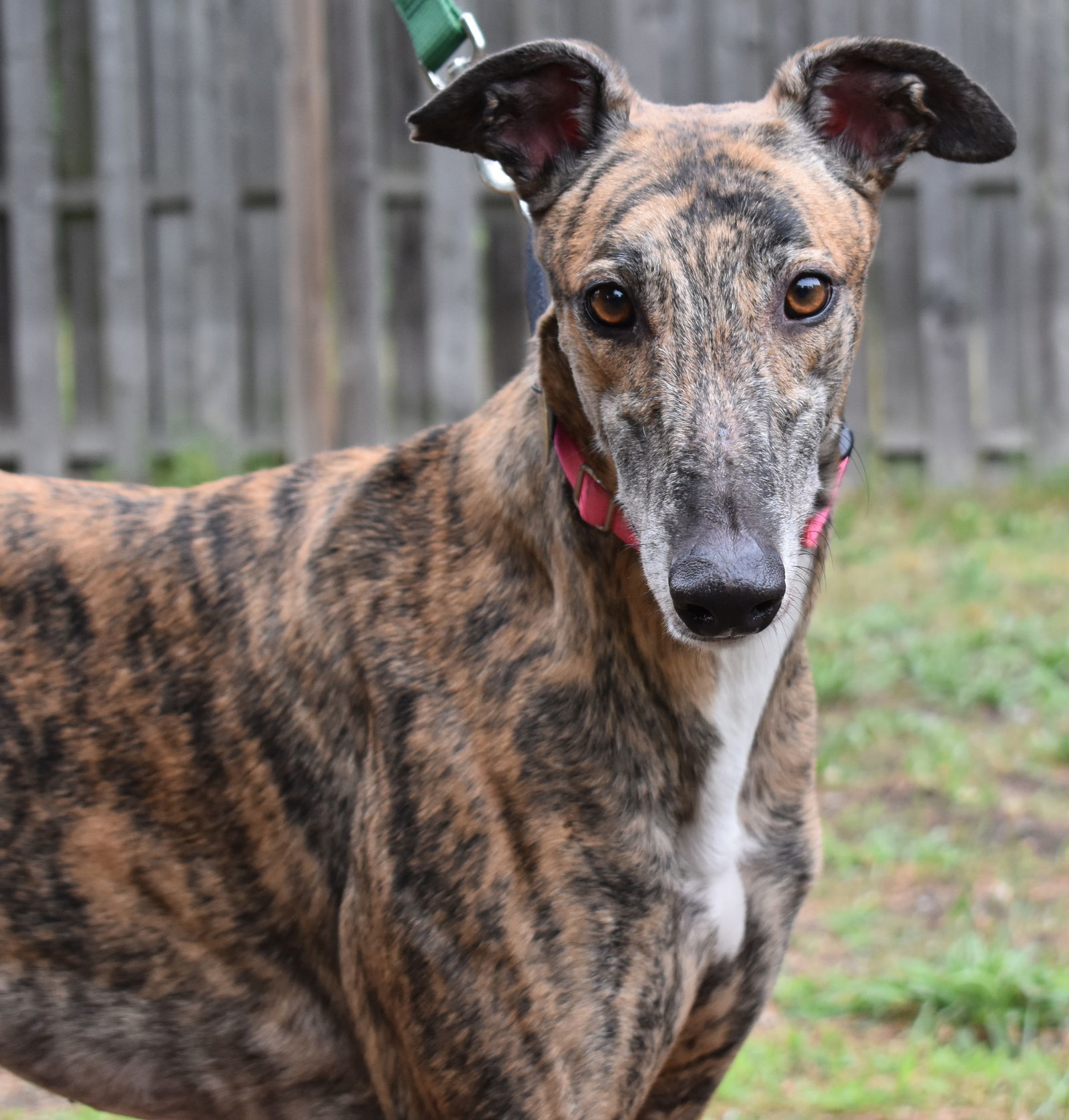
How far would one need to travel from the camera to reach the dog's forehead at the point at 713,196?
6.34 feet

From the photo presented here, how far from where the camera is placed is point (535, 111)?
2227 mm

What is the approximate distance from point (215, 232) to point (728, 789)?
4.65 meters

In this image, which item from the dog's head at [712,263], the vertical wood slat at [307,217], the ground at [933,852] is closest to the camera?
the dog's head at [712,263]

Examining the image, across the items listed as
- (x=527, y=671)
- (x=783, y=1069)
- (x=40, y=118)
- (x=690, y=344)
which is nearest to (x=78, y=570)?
(x=527, y=671)

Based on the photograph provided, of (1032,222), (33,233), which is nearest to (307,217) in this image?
(33,233)

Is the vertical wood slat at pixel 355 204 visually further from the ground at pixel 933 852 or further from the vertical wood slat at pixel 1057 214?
the vertical wood slat at pixel 1057 214

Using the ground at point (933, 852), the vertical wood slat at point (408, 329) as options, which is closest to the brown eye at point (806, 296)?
the ground at point (933, 852)

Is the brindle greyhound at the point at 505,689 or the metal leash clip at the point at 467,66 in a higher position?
the metal leash clip at the point at 467,66

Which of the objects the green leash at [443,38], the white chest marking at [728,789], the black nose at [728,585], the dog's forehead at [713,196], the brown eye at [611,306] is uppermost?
the green leash at [443,38]

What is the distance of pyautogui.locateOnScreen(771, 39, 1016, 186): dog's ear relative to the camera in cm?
218

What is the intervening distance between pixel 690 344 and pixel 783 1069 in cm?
173

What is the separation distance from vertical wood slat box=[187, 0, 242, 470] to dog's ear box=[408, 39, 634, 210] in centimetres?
410

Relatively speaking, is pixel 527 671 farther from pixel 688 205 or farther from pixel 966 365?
pixel 966 365

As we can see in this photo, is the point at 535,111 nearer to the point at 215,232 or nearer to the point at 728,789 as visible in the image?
the point at 728,789
